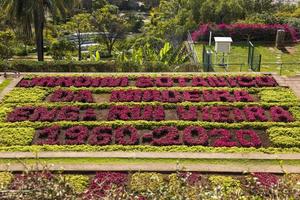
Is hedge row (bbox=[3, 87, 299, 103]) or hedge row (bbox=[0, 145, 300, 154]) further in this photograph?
hedge row (bbox=[3, 87, 299, 103])

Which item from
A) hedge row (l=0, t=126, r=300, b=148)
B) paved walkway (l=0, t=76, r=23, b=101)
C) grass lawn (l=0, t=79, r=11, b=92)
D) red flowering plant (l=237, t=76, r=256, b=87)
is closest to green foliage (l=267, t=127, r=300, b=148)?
hedge row (l=0, t=126, r=300, b=148)

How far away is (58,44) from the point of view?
4034cm

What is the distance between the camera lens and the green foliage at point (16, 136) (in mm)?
17172

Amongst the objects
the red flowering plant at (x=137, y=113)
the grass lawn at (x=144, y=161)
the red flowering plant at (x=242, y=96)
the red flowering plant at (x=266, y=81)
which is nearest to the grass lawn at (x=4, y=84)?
the red flowering plant at (x=137, y=113)

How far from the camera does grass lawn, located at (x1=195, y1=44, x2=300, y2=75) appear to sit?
92.1 feet

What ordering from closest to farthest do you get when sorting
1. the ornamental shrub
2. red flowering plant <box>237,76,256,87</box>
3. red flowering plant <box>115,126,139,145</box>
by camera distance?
1. red flowering plant <box>115,126,139,145</box>
2. red flowering plant <box>237,76,256,87</box>
3. the ornamental shrub

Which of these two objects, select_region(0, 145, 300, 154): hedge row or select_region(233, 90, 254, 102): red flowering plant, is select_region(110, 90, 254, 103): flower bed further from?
select_region(0, 145, 300, 154): hedge row

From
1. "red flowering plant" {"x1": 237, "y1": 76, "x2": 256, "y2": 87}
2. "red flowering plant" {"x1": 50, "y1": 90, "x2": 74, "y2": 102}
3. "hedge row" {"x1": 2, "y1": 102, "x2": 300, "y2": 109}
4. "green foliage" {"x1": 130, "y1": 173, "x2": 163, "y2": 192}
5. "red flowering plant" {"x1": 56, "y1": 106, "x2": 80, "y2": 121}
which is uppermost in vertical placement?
"red flowering plant" {"x1": 237, "y1": 76, "x2": 256, "y2": 87}

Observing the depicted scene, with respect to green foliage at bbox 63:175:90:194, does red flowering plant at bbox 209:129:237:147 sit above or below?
above

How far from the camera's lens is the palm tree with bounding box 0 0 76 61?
2920 centimetres

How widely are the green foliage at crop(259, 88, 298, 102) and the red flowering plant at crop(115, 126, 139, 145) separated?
22.0 feet

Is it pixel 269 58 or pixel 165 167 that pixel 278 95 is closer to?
pixel 165 167

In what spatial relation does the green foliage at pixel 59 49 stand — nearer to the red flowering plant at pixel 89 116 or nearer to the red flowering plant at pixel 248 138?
the red flowering plant at pixel 89 116

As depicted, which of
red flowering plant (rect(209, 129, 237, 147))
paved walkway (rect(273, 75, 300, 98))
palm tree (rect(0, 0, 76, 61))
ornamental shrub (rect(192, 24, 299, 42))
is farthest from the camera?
ornamental shrub (rect(192, 24, 299, 42))
